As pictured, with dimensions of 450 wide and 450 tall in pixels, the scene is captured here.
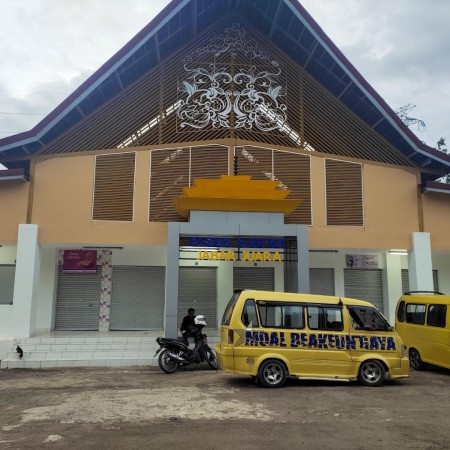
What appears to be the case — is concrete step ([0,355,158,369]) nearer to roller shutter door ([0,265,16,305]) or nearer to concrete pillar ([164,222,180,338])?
concrete pillar ([164,222,180,338])

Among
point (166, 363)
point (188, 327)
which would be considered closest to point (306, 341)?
point (166, 363)

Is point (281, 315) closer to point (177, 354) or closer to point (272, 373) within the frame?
point (272, 373)

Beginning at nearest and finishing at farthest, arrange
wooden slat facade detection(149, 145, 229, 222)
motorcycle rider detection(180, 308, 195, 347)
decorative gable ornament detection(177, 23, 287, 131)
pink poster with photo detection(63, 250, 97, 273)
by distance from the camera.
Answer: motorcycle rider detection(180, 308, 195, 347) < wooden slat facade detection(149, 145, 229, 222) < decorative gable ornament detection(177, 23, 287, 131) < pink poster with photo detection(63, 250, 97, 273)

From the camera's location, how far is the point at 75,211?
43.5 feet

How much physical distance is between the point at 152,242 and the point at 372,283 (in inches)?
335

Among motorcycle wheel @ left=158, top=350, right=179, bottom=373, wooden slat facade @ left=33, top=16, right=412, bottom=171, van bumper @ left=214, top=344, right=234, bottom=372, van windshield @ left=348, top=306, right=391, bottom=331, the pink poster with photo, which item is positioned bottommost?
motorcycle wheel @ left=158, top=350, right=179, bottom=373

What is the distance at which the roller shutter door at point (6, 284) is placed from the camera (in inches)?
586

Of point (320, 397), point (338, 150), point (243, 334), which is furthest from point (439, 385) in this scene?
point (338, 150)

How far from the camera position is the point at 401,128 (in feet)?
47.1

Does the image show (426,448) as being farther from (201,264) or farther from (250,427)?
(201,264)

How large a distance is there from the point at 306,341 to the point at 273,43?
10451 millimetres

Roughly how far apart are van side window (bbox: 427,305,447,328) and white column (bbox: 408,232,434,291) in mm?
3387

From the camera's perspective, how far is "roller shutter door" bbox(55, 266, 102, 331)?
1510 cm

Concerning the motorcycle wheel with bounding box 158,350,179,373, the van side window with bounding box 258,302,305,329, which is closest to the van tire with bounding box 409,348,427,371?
the van side window with bounding box 258,302,305,329
